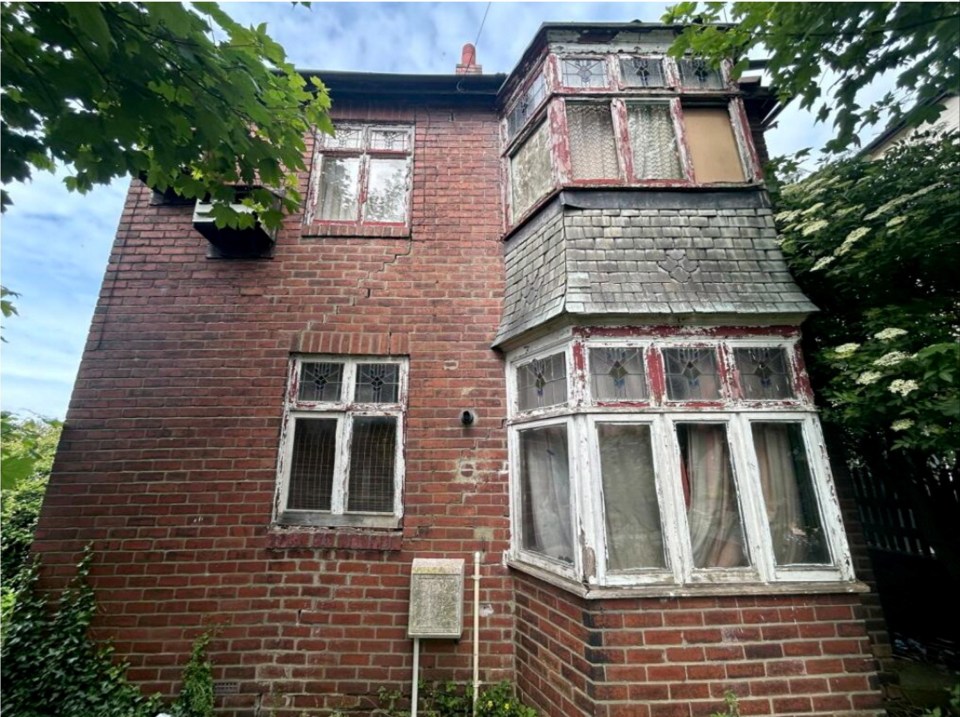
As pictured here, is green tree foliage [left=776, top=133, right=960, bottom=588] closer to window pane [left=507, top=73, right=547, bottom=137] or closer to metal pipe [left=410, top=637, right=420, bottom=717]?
window pane [left=507, top=73, right=547, bottom=137]

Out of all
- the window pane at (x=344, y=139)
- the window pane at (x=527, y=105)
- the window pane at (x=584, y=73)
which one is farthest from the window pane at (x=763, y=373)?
the window pane at (x=344, y=139)

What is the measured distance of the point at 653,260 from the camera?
3766 mm

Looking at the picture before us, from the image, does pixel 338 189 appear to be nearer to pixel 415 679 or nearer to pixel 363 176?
pixel 363 176

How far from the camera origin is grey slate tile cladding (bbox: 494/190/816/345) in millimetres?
3523

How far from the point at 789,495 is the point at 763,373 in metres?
1.01

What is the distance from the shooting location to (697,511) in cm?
329

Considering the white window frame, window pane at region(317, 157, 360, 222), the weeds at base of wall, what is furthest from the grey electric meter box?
window pane at region(317, 157, 360, 222)

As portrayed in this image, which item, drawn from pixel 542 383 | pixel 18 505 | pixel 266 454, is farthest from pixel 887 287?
pixel 18 505

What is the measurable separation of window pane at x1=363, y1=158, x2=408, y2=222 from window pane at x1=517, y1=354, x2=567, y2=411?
2.40m

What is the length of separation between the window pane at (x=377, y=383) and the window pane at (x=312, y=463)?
41 centimetres

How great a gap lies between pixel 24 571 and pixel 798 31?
7.80 metres

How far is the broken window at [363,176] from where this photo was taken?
4.90 meters

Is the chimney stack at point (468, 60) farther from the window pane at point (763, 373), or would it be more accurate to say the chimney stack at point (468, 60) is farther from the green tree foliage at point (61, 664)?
the green tree foliage at point (61, 664)

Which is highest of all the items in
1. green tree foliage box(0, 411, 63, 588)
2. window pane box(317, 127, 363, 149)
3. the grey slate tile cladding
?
window pane box(317, 127, 363, 149)
